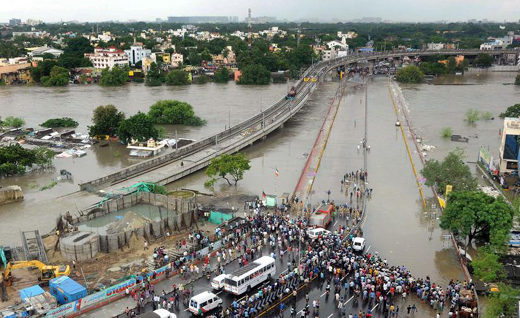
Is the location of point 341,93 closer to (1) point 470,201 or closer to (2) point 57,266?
(1) point 470,201

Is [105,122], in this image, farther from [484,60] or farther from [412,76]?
[484,60]

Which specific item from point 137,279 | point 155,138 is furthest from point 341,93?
point 137,279

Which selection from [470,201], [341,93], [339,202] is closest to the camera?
[470,201]

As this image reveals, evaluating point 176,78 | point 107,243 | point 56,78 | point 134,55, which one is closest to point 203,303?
point 107,243

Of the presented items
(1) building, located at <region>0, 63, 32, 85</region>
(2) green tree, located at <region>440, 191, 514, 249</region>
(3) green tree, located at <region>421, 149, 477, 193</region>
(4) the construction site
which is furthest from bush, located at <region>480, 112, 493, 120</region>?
(1) building, located at <region>0, 63, 32, 85</region>

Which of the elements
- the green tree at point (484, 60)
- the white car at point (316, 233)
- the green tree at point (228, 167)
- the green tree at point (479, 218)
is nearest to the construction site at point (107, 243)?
the green tree at point (228, 167)

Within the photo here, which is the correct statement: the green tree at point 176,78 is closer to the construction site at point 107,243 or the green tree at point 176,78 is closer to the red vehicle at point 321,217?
the construction site at point 107,243
